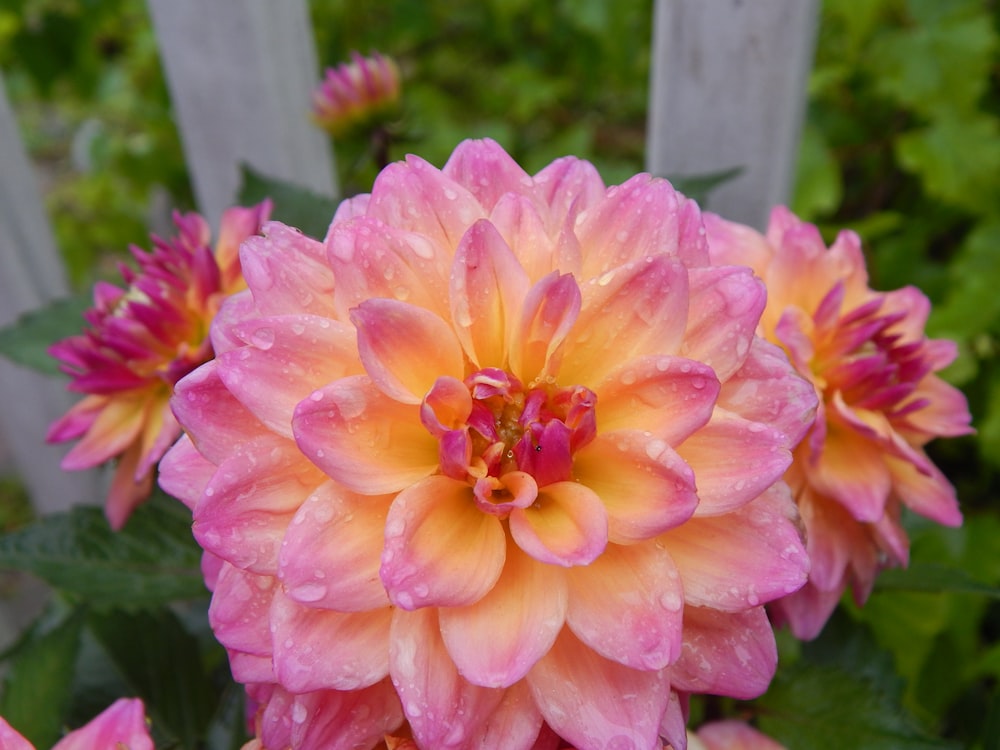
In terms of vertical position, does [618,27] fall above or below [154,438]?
above

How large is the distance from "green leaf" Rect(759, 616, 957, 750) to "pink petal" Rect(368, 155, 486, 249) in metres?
0.44

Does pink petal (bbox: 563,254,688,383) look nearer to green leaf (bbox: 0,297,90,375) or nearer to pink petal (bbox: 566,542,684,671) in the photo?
pink petal (bbox: 566,542,684,671)

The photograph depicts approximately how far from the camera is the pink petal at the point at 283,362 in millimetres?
376

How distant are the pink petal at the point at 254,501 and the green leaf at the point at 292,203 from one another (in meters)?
0.39

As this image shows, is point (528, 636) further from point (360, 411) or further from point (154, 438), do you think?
point (154, 438)

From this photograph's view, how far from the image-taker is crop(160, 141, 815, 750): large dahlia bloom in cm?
36

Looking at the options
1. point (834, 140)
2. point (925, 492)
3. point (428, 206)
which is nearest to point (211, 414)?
point (428, 206)

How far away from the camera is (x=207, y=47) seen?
0.90 m

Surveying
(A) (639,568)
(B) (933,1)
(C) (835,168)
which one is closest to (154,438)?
(A) (639,568)

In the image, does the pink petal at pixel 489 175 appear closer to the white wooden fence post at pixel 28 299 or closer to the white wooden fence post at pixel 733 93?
the white wooden fence post at pixel 733 93

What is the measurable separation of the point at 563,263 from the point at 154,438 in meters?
0.35

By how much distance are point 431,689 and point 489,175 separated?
263mm

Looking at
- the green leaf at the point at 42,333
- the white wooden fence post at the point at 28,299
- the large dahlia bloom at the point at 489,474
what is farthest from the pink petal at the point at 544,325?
the white wooden fence post at the point at 28,299

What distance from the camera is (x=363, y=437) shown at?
0.39 metres
